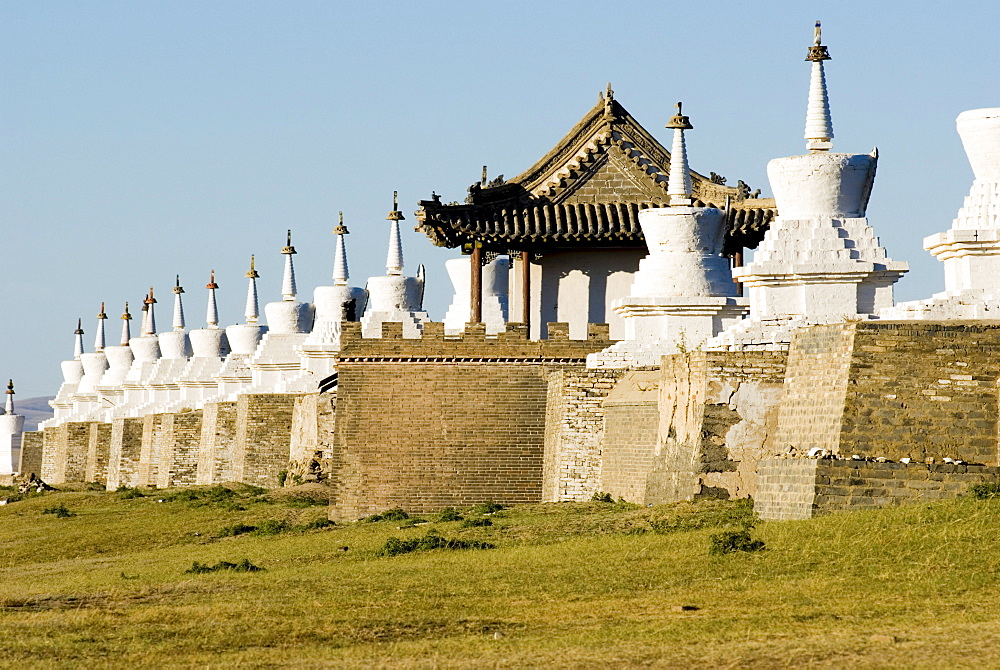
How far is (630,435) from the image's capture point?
31.5 m

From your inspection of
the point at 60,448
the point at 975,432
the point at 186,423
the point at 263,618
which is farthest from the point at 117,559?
the point at 60,448

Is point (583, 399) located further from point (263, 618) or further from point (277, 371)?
point (277, 371)

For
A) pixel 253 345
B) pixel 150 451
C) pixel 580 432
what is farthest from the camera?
pixel 150 451

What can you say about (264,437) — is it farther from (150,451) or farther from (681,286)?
(681,286)

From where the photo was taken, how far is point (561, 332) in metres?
39.5

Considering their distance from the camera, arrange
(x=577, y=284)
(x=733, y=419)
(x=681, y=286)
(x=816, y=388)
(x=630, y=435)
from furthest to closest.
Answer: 1. (x=577, y=284)
2. (x=681, y=286)
3. (x=630, y=435)
4. (x=733, y=419)
5. (x=816, y=388)

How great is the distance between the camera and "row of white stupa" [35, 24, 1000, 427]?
24.8 metres

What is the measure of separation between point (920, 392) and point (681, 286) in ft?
34.2

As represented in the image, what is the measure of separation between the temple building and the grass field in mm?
18231

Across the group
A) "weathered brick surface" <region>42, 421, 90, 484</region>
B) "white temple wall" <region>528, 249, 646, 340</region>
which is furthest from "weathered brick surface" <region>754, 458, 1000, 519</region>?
"weathered brick surface" <region>42, 421, 90, 484</region>

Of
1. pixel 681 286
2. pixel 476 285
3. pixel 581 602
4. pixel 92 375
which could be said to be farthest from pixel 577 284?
pixel 92 375

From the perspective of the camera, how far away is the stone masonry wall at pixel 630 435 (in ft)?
99.4

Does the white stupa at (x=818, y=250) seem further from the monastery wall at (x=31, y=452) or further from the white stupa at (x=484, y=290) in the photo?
the monastery wall at (x=31, y=452)

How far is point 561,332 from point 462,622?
20298 millimetres
